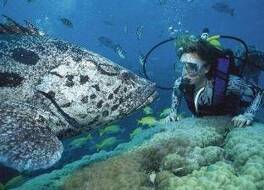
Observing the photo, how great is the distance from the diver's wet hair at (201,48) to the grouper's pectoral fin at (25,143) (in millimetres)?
2962

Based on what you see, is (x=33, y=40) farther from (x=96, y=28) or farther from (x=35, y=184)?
(x=96, y=28)

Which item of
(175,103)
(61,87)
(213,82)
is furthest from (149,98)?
(175,103)

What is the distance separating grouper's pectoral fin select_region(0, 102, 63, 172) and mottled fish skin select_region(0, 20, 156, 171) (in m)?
0.01

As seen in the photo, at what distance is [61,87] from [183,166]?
162cm

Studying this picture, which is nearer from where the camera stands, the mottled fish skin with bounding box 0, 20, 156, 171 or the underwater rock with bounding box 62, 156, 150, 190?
the underwater rock with bounding box 62, 156, 150, 190

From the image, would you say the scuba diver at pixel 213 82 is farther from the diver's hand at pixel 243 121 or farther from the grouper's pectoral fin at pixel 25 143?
the grouper's pectoral fin at pixel 25 143

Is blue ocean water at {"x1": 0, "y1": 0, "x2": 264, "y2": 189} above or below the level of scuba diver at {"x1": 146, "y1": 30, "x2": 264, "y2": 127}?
above

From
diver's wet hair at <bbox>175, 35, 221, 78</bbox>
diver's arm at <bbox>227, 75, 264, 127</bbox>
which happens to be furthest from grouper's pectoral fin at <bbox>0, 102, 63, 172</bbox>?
diver's wet hair at <bbox>175, 35, 221, 78</bbox>

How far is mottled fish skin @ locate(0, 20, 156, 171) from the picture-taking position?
3.70 m

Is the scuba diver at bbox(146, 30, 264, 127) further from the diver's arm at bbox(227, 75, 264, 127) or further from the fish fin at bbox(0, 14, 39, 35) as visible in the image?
the fish fin at bbox(0, 14, 39, 35)

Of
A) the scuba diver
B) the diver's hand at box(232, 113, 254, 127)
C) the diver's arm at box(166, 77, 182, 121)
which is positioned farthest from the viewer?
the diver's arm at box(166, 77, 182, 121)

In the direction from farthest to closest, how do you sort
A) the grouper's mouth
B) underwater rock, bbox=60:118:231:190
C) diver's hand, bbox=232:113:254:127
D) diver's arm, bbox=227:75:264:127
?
diver's arm, bbox=227:75:264:127, diver's hand, bbox=232:113:254:127, the grouper's mouth, underwater rock, bbox=60:118:231:190

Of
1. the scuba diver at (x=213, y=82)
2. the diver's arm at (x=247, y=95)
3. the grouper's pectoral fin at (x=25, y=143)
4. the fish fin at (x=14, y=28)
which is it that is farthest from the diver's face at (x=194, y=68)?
the grouper's pectoral fin at (x=25, y=143)

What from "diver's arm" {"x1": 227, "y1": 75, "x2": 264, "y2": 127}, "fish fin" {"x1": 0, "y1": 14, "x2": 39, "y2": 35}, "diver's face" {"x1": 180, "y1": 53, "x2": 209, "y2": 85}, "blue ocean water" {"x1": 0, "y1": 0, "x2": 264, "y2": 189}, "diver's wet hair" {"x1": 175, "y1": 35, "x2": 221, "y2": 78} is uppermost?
"blue ocean water" {"x1": 0, "y1": 0, "x2": 264, "y2": 189}
